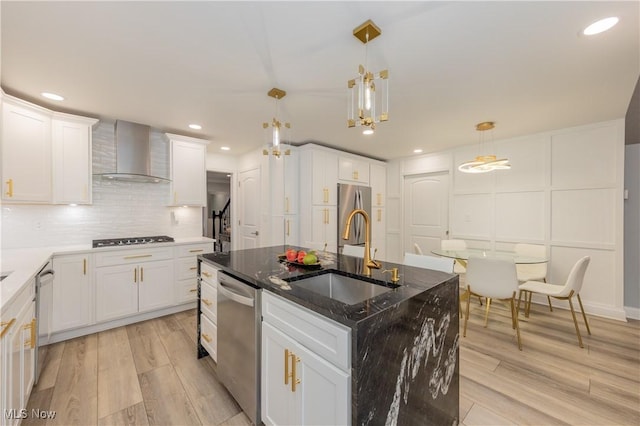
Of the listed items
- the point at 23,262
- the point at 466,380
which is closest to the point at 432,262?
the point at 466,380

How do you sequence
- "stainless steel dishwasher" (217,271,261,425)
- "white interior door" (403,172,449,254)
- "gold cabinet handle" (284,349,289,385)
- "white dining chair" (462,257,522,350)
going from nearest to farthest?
"gold cabinet handle" (284,349,289,385) < "stainless steel dishwasher" (217,271,261,425) < "white dining chair" (462,257,522,350) < "white interior door" (403,172,449,254)

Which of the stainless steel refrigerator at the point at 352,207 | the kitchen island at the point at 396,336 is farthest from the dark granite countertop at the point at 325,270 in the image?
the stainless steel refrigerator at the point at 352,207

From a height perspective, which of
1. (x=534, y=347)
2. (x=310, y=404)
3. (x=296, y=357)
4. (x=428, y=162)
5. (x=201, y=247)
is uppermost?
(x=428, y=162)

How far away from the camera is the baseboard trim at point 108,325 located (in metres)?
2.53

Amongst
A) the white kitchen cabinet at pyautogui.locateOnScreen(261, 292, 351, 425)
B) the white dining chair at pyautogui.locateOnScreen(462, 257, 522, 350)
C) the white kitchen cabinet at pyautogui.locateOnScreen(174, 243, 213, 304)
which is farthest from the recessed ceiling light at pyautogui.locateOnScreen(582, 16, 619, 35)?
the white kitchen cabinet at pyautogui.locateOnScreen(174, 243, 213, 304)

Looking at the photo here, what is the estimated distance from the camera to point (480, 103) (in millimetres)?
2533

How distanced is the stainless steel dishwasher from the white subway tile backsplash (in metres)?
2.34

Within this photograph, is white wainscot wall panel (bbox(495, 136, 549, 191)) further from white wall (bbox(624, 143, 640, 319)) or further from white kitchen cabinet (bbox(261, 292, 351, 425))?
white kitchen cabinet (bbox(261, 292, 351, 425))

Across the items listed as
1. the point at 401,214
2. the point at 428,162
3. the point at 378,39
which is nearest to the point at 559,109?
the point at 428,162

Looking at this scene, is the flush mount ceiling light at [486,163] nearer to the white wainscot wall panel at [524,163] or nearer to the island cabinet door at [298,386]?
the white wainscot wall panel at [524,163]

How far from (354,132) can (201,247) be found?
2.60 meters

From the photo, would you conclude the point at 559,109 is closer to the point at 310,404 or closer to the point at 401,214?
the point at 401,214

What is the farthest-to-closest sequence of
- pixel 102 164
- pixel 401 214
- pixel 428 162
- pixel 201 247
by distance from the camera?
1. pixel 401 214
2. pixel 428 162
3. pixel 201 247
4. pixel 102 164

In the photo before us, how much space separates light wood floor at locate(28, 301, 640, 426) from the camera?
164 centimetres
